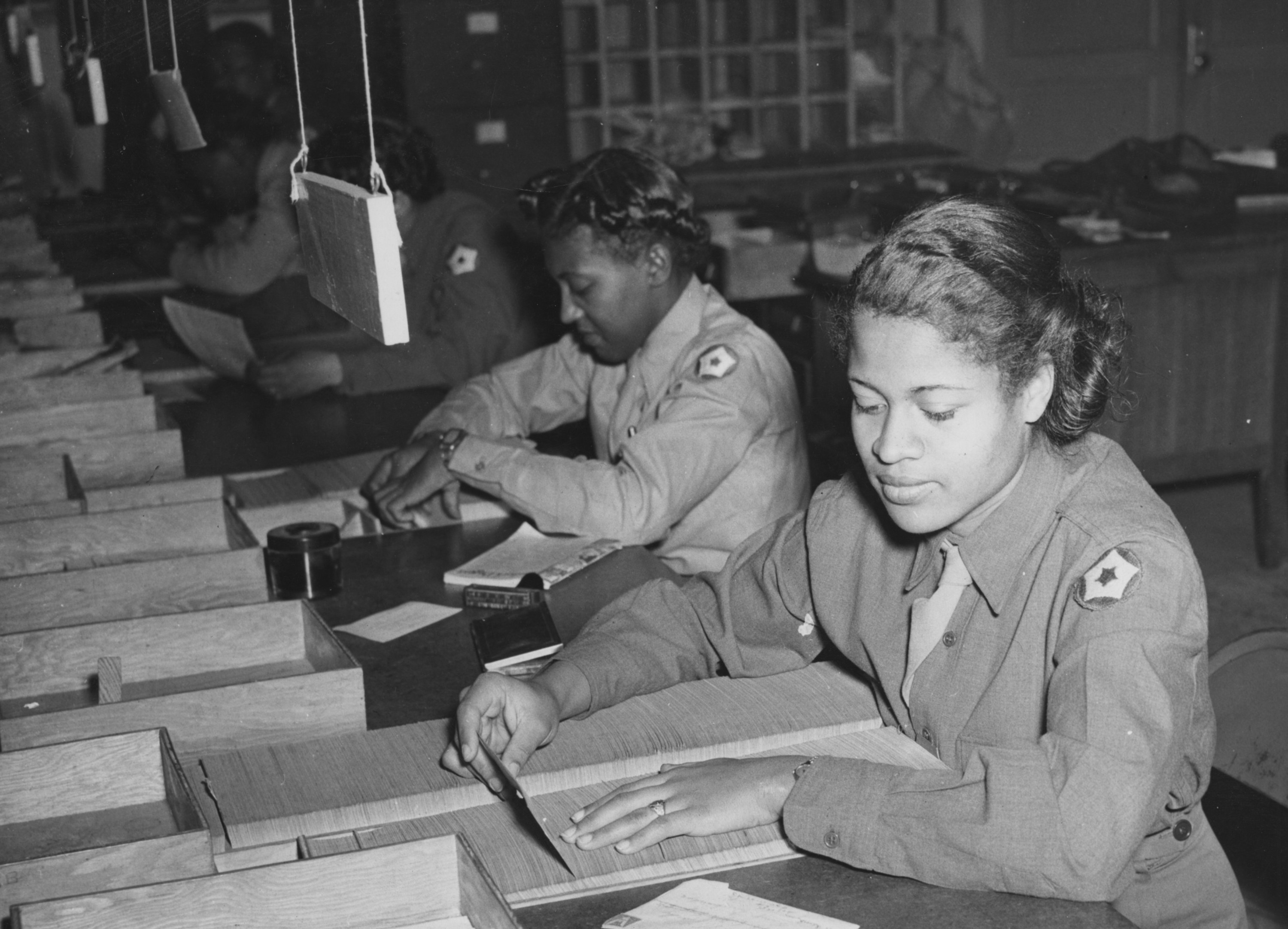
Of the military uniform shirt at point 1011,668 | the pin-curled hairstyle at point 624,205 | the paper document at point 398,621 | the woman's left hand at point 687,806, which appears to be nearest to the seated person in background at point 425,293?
the pin-curled hairstyle at point 624,205

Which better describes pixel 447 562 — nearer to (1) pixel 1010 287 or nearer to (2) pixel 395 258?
(2) pixel 395 258

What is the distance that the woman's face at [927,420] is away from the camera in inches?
49.5

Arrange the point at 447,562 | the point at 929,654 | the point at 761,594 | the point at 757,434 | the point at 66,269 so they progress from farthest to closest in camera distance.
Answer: the point at 66,269
the point at 757,434
the point at 447,562
the point at 761,594
the point at 929,654

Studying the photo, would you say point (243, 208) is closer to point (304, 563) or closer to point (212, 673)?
point (304, 563)

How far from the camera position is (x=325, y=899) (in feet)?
3.54

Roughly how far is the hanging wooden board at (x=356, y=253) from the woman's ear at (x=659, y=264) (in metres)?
0.86

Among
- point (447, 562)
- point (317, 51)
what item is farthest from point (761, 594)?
point (317, 51)

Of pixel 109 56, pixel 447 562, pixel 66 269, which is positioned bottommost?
pixel 447 562

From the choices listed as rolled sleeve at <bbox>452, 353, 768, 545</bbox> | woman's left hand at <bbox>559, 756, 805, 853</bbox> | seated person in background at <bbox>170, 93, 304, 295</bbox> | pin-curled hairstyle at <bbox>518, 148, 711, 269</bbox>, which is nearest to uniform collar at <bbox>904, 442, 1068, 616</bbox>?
woman's left hand at <bbox>559, 756, 805, 853</bbox>

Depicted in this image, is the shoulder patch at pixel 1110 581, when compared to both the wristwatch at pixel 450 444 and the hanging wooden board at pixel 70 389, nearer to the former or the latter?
the wristwatch at pixel 450 444

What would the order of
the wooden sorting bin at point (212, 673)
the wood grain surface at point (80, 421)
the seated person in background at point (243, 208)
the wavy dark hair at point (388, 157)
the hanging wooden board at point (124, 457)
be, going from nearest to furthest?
the wooden sorting bin at point (212, 673), the hanging wooden board at point (124, 457), the wood grain surface at point (80, 421), the wavy dark hair at point (388, 157), the seated person in background at point (243, 208)

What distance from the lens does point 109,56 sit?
3838 millimetres

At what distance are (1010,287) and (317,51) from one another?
6.16 metres

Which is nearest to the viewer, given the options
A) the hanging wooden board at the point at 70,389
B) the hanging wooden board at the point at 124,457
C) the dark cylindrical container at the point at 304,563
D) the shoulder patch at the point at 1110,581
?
the shoulder patch at the point at 1110,581
